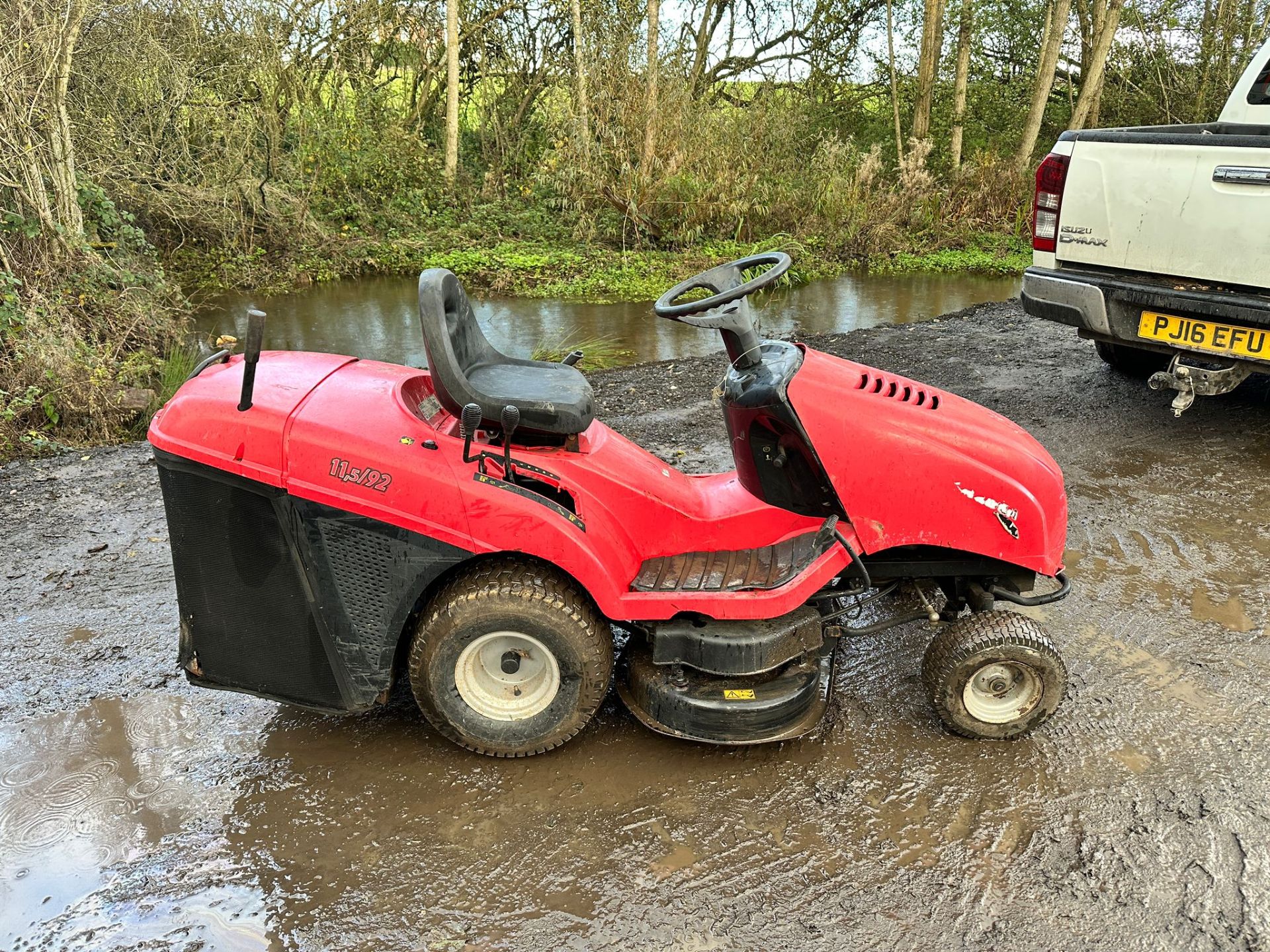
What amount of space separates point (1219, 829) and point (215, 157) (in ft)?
32.9

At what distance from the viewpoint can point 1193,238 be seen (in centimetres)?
424

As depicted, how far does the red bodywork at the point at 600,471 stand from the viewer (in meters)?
2.47

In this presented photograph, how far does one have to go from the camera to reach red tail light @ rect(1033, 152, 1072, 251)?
15.3 ft

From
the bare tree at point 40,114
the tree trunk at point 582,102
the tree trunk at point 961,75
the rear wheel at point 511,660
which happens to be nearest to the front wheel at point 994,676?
the rear wheel at point 511,660

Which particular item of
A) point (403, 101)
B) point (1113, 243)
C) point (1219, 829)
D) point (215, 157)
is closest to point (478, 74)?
point (403, 101)

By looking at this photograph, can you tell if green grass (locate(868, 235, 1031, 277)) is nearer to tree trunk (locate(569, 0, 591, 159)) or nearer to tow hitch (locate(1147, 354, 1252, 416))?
tree trunk (locate(569, 0, 591, 159))

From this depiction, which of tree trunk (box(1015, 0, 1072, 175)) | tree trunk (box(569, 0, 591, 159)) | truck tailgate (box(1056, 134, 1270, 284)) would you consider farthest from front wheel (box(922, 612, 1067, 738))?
tree trunk (box(1015, 0, 1072, 175))

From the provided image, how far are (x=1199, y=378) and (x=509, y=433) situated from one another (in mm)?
3591

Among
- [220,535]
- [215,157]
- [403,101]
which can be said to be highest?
[403,101]

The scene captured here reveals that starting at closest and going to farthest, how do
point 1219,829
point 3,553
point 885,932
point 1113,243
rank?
1. point 885,932
2. point 1219,829
3. point 3,553
4. point 1113,243

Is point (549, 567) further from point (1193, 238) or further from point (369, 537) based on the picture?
point (1193, 238)

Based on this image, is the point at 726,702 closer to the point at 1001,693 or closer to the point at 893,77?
the point at 1001,693

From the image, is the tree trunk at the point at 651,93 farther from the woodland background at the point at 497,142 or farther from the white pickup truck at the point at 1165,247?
the white pickup truck at the point at 1165,247

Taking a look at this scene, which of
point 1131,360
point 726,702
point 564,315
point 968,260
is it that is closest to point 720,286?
point 726,702
